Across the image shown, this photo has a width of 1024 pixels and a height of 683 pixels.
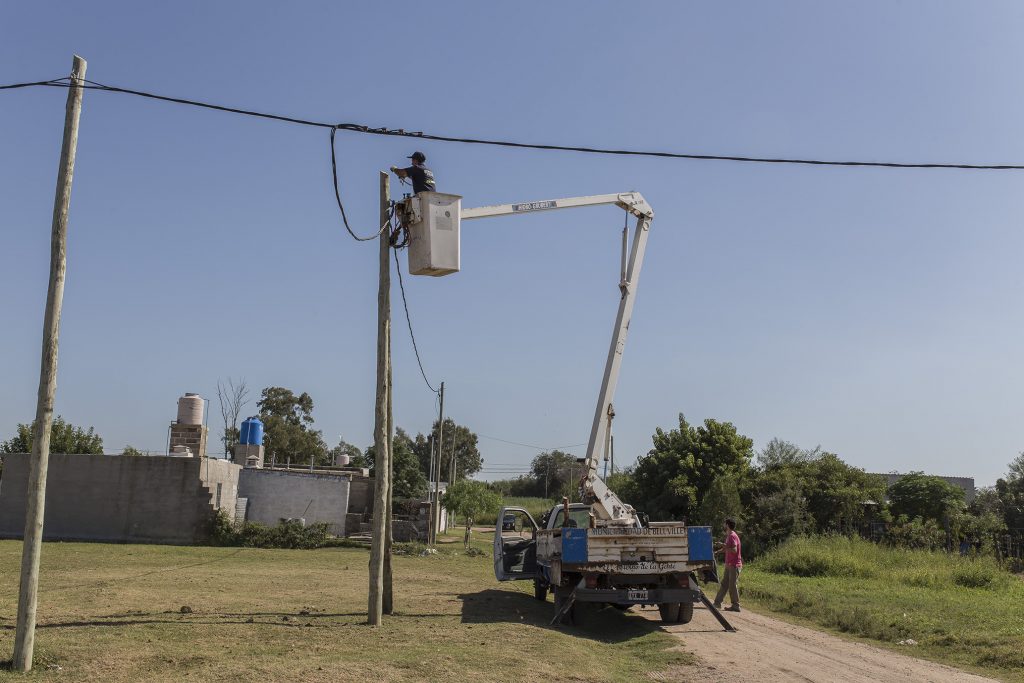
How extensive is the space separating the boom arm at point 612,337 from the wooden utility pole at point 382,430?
74.8 inches

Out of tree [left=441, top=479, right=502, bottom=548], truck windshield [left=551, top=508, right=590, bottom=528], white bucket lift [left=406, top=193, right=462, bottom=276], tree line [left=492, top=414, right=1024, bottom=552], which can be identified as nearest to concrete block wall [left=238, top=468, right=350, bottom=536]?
tree [left=441, top=479, right=502, bottom=548]

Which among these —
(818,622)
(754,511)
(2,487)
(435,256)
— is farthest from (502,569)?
(2,487)

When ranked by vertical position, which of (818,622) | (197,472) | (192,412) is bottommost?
(818,622)

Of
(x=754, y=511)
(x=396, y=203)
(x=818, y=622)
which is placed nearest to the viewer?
(x=396, y=203)

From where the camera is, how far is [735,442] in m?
38.5

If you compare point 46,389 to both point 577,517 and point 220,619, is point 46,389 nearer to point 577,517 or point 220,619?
point 220,619

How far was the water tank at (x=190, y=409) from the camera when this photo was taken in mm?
36344

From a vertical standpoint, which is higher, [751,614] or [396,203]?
[396,203]

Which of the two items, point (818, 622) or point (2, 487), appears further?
point (2, 487)

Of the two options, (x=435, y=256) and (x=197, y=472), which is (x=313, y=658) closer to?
(x=435, y=256)

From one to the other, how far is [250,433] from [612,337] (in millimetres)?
29976

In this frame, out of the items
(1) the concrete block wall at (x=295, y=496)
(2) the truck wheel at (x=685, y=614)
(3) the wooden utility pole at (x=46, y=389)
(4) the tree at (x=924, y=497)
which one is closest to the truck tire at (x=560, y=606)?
(2) the truck wheel at (x=685, y=614)

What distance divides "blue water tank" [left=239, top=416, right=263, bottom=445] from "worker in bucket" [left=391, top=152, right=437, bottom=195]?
104 ft

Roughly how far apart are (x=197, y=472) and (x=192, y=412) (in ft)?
9.80
